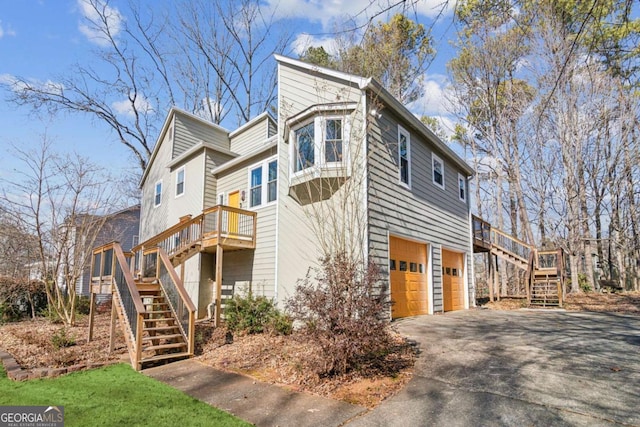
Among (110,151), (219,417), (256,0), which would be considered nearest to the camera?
(219,417)

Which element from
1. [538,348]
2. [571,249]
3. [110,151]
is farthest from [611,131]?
[110,151]

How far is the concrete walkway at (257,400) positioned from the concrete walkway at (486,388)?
13mm

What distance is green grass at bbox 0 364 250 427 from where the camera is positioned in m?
4.27

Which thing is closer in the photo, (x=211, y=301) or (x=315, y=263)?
(x=315, y=263)

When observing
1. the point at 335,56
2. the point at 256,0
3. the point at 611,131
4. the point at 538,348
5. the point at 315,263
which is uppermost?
the point at 256,0

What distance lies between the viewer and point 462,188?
14.8m

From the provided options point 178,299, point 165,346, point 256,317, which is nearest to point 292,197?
point 256,317

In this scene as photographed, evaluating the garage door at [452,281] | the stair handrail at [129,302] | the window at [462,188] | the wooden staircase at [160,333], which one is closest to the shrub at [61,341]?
the stair handrail at [129,302]

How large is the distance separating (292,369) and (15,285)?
13514 millimetres

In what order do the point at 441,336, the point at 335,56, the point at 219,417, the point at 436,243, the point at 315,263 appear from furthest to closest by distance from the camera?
1. the point at 335,56
2. the point at 436,243
3. the point at 315,263
4. the point at 441,336
5. the point at 219,417

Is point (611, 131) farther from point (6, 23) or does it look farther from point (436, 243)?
point (6, 23)

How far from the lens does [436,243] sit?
1184 cm

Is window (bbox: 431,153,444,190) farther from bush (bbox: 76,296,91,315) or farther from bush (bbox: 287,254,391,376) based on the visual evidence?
bush (bbox: 76,296,91,315)

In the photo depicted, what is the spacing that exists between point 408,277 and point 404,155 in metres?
3.49
